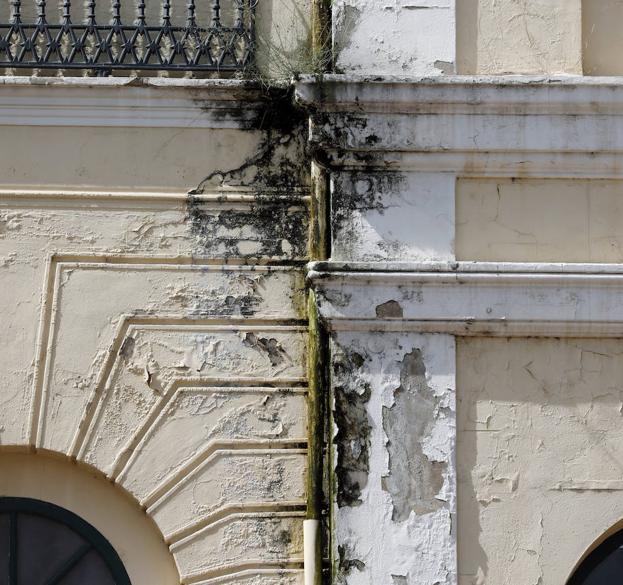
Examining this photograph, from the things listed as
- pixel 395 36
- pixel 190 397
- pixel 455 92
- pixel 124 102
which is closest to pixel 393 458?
pixel 190 397

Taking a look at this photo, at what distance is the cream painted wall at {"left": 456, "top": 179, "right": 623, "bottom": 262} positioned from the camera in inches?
191

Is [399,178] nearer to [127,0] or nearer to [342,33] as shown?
[342,33]

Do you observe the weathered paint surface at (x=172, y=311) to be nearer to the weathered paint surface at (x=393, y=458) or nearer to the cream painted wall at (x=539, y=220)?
the weathered paint surface at (x=393, y=458)

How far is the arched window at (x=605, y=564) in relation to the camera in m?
4.84

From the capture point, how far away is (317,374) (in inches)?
188

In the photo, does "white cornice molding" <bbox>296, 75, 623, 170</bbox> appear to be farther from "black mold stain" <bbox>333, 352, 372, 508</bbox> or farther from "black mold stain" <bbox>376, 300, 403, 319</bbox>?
"black mold stain" <bbox>333, 352, 372, 508</bbox>

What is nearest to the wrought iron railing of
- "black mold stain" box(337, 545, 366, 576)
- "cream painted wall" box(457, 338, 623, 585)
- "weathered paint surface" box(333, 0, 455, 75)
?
"weathered paint surface" box(333, 0, 455, 75)

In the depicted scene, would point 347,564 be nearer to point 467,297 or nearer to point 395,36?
point 467,297

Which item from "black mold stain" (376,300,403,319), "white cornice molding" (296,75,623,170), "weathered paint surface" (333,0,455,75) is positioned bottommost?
"black mold stain" (376,300,403,319)

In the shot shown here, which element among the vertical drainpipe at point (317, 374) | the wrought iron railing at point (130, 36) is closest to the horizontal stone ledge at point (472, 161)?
the vertical drainpipe at point (317, 374)

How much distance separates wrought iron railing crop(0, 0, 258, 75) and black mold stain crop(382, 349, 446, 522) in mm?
1445

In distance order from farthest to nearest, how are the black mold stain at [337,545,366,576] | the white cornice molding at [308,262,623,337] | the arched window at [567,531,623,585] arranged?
the arched window at [567,531,623,585] → the white cornice molding at [308,262,623,337] → the black mold stain at [337,545,366,576]

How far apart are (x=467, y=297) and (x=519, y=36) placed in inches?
42.9

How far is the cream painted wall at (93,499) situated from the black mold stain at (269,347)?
78 centimetres
